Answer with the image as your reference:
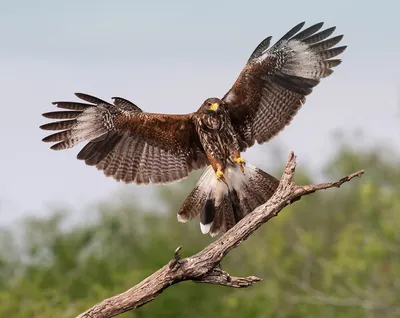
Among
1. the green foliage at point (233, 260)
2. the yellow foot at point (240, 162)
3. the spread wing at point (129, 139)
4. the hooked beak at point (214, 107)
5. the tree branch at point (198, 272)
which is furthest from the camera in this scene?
the green foliage at point (233, 260)

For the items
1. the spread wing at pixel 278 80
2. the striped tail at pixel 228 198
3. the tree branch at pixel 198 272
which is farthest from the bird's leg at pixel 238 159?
the tree branch at pixel 198 272

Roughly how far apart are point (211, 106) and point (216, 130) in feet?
1.01

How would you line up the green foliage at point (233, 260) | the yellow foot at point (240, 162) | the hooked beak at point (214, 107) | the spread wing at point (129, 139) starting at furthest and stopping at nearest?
the green foliage at point (233, 260)
the spread wing at point (129, 139)
the yellow foot at point (240, 162)
the hooked beak at point (214, 107)

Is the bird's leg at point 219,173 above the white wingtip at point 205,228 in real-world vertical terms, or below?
above

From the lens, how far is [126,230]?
43.9m

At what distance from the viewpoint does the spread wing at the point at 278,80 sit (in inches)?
466

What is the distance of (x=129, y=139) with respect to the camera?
39.9 ft

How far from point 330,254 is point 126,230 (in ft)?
33.4

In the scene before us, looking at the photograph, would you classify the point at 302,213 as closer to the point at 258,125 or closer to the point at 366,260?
the point at 366,260

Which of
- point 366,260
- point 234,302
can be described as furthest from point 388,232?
point 234,302

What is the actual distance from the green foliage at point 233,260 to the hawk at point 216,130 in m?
18.0

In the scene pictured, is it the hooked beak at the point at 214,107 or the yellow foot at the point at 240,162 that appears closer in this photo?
the hooked beak at the point at 214,107

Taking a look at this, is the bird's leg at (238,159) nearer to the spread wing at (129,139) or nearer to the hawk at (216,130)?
the hawk at (216,130)

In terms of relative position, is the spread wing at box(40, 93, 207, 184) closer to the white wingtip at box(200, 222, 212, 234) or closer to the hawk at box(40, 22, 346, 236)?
the hawk at box(40, 22, 346, 236)
